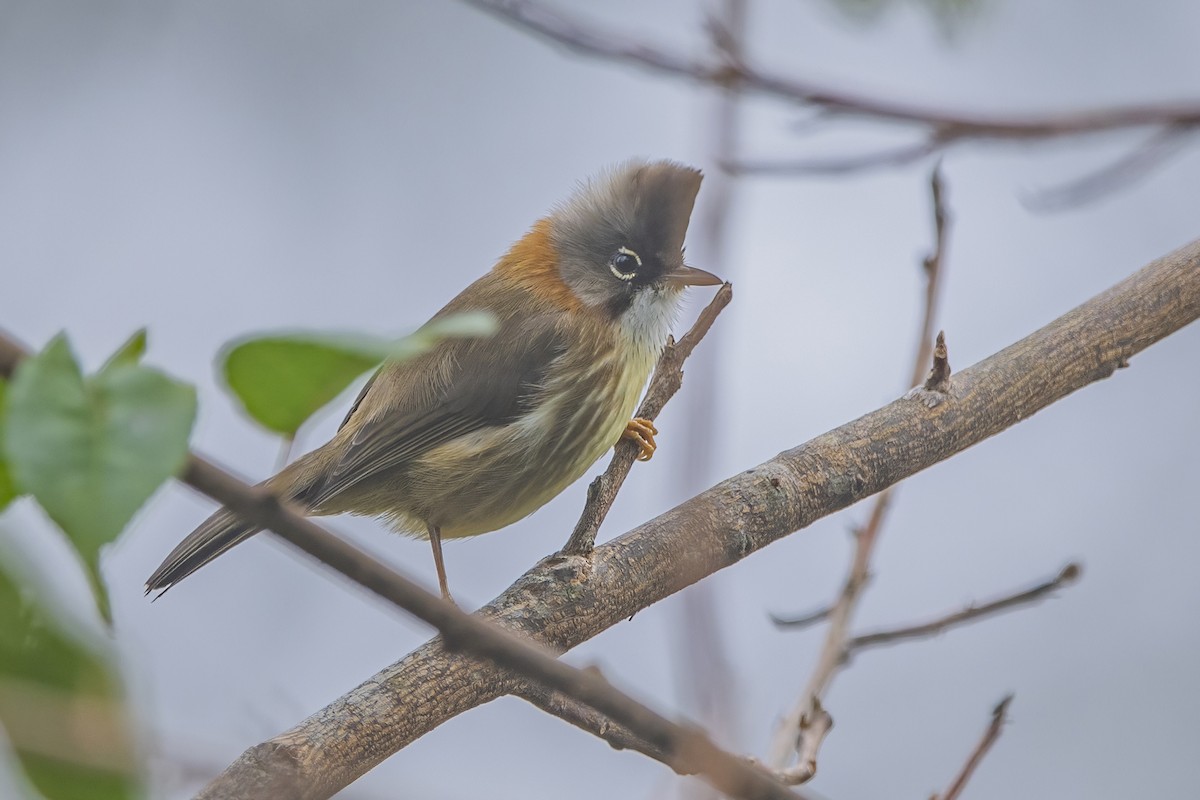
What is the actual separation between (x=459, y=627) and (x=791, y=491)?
2022 mm

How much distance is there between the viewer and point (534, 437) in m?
3.78

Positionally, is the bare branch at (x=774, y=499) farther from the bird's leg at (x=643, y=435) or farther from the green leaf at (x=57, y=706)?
the green leaf at (x=57, y=706)

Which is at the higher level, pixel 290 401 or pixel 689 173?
pixel 689 173

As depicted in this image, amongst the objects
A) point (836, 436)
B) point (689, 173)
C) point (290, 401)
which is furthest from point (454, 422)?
point (290, 401)

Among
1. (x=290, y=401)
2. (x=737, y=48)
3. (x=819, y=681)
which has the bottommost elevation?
(x=290, y=401)

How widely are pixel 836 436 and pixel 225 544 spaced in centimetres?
173

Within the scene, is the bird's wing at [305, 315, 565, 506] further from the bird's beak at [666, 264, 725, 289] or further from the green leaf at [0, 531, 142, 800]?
the green leaf at [0, 531, 142, 800]

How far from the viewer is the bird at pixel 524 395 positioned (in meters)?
3.74

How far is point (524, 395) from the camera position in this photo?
3.85m

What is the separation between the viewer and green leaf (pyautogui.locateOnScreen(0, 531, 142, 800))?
32.8 inches

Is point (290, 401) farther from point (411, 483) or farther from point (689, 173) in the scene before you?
point (689, 173)

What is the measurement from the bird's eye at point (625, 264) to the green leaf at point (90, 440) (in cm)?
330

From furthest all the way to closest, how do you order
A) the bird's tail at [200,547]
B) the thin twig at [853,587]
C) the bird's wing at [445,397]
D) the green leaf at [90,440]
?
1. the bird's wing at [445,397]
2. the bird's tail at [200,547]
3. the thin twig at [853,587]
4. the green leaf at [90,440]

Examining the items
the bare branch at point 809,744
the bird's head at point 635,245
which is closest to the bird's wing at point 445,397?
the bird's head at point 635,245
